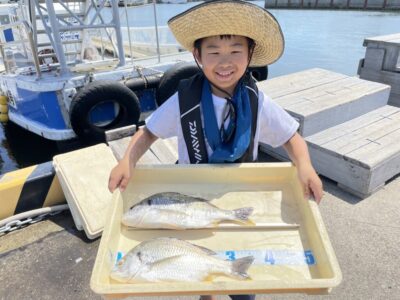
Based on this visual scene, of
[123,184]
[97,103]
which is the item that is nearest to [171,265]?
[123,184]

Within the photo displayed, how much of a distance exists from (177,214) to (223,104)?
28.4 inches

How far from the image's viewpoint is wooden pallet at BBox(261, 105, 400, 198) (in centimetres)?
347

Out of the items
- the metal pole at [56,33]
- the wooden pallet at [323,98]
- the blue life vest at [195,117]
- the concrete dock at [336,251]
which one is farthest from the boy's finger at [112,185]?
the metal pole at [56,33]

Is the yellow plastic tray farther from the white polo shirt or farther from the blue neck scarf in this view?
the white polo shirt

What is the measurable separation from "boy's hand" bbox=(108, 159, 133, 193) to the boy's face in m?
0.66

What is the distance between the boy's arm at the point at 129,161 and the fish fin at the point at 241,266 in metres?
0.67

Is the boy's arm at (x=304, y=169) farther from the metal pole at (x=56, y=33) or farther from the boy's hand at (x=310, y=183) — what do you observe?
the metal pole at (x=56, y=33)

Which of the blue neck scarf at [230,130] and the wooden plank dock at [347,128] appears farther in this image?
the wooden plank dock at [347,128]

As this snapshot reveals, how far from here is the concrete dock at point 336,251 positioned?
261 centimetres

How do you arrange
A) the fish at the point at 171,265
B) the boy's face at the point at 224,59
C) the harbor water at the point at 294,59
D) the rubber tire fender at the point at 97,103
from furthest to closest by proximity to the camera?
the harbor water at the point at 294,59 < the rubber tire fender at the point at 97,103 < the boy's face at the point at 224,59 < the fish at the point at 171,265

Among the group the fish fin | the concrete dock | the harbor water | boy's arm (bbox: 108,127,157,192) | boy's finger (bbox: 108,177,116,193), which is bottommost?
the harbor water

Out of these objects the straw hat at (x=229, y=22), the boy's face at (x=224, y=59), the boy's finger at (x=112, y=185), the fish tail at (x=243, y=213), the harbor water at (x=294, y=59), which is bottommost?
the harbor water at (x=294, y=59)

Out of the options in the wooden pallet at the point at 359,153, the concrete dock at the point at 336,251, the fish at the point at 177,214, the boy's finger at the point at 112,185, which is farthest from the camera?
the wooden pallet at the point at 359,153

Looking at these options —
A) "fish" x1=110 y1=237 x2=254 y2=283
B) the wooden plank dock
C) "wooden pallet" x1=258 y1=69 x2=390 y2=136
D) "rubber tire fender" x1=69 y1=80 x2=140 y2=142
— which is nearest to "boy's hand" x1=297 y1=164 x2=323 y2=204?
"fish" x1=110 y1=237 x2=254 y2=283
